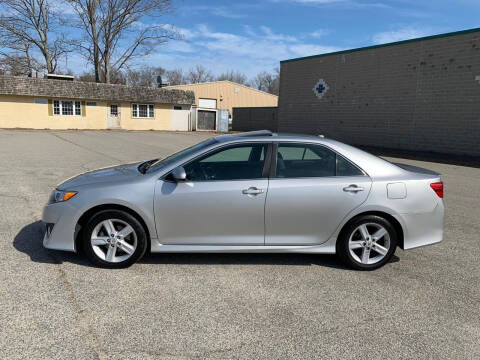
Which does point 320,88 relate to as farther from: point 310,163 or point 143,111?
point 310,163

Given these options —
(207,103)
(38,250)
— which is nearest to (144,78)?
(207,103)

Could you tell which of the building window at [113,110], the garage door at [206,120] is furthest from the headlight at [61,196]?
the garage door at [206,120]

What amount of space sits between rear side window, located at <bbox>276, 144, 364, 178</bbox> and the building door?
1350 inches

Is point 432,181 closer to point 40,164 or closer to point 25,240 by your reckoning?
point 25,240

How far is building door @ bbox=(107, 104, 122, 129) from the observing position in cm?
3566

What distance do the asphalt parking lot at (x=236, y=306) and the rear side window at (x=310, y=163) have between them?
1.09 m

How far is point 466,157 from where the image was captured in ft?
60.4

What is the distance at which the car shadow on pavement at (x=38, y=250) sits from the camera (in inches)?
167

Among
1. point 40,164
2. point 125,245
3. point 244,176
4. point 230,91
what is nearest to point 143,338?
point 125,245

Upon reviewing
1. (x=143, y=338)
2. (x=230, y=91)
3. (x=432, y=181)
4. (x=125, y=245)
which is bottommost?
(x=143, y=338)

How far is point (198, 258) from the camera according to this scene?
175 inches

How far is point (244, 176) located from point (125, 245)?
1.49 m

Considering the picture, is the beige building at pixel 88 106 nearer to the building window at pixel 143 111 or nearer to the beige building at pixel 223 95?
the building window at pixel 143 111

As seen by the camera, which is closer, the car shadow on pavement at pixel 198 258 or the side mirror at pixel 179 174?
the side mirror at pixel 179 174
